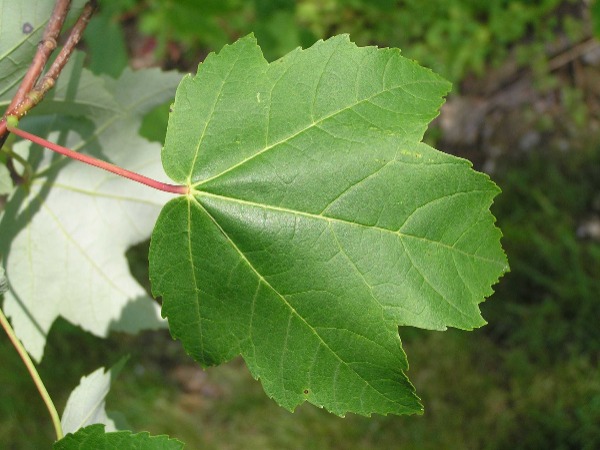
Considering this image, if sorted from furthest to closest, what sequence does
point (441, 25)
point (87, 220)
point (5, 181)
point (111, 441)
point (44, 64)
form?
point (441, 25), point (87, 220), point (5, 181), point (44, 64), point (111, 441)

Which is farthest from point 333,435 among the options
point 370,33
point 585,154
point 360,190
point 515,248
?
point 360,190

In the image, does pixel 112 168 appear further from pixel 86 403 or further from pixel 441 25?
pixel 441 25

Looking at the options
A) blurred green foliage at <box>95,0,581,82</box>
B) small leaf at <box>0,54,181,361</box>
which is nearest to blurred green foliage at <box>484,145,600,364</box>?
blurred green foliage at <box>95,0,581,82</box>

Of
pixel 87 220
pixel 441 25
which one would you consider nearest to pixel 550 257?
pixel 441 25

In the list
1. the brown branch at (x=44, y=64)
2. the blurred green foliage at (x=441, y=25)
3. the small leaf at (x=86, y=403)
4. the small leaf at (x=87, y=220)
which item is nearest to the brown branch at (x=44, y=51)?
the brown branch at (x=44, y=64)

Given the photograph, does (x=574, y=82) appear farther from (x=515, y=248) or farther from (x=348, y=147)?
(x=348, y=147)

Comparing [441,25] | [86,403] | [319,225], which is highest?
[319,225]

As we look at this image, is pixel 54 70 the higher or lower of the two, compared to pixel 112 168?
higher
